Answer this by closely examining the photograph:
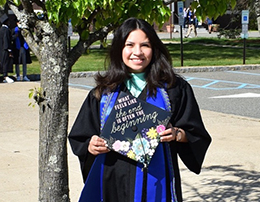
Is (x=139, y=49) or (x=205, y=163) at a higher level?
(x=139, y=49)

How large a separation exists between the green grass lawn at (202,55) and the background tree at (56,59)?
12.5 meters

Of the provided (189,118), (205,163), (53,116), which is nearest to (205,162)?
(205,163)

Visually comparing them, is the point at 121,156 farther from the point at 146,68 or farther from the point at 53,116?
the point at 53,116

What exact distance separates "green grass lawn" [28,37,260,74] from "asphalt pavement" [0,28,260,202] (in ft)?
22.9

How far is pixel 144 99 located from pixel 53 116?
1053 mm

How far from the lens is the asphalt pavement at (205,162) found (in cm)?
633

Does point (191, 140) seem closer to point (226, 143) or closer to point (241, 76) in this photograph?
point (226, 143)

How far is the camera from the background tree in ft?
14.3

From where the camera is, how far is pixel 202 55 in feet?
76.9

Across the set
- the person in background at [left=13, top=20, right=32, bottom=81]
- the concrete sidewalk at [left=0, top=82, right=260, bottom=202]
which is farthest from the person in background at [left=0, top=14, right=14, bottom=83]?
the concrete sidewalk at [left=0, top=82, right=260, bottom=202]

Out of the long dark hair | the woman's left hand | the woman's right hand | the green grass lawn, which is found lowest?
the green grass lawn

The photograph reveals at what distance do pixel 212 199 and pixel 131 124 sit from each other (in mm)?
2814

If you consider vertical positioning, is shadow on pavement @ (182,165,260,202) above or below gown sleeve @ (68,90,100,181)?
below

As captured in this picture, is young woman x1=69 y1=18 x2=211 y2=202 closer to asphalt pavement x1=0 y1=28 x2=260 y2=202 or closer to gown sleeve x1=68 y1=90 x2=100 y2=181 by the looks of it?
gown sleeve x1=68 y1=90 x2=100 y2=181
